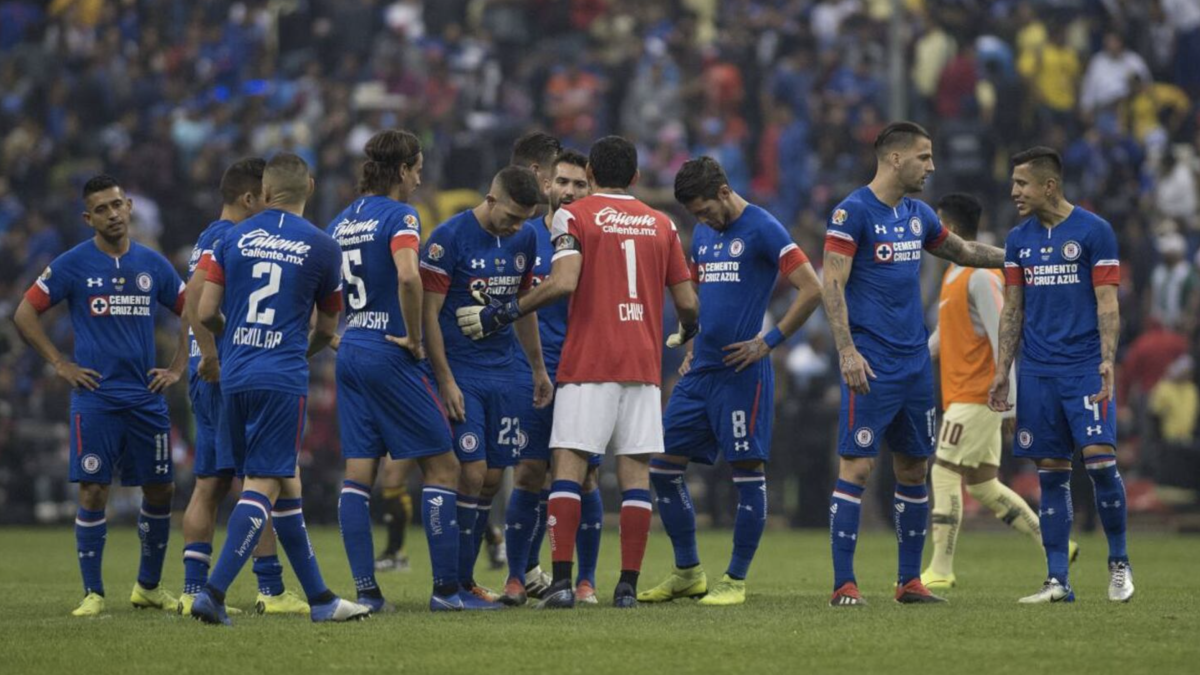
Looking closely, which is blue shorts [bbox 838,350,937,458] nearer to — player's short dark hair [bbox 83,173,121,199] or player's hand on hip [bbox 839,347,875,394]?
player's hand on hip [bbox 839,347,875,394]

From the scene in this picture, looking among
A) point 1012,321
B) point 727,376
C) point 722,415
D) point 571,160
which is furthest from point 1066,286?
point 571,160

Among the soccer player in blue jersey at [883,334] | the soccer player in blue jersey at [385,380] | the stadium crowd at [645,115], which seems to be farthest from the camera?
the stadium crowd at [645,115]

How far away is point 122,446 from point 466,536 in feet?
7.93

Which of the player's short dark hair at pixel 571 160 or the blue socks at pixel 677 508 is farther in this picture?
the player's short dark hair at pixel 571 160

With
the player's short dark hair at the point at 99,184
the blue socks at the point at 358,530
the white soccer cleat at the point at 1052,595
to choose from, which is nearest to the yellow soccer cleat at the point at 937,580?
the white soccer cleat at the point at 1052,595

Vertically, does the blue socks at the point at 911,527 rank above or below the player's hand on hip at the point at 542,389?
below

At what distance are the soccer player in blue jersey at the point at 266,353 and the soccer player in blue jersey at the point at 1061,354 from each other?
4.36 m

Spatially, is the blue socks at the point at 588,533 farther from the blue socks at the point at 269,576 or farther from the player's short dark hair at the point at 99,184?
the player's short dark hair at the point at 99,184

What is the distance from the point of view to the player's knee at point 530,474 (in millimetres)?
11648

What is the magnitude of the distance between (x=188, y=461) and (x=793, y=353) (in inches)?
310

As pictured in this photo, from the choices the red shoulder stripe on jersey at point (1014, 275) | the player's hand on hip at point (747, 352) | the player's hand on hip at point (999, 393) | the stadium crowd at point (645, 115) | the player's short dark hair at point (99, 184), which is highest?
the stadium crowd at point (645, 115)

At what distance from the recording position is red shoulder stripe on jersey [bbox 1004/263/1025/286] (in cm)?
1180

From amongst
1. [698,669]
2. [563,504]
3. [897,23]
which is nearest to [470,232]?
[563,504]

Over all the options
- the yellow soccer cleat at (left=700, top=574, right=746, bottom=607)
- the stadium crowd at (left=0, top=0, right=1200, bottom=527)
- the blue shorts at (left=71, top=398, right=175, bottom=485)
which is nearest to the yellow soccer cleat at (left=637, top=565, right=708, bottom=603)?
the yellow soccer cleat at (left=700, top=574, right=746, bottom=607)
